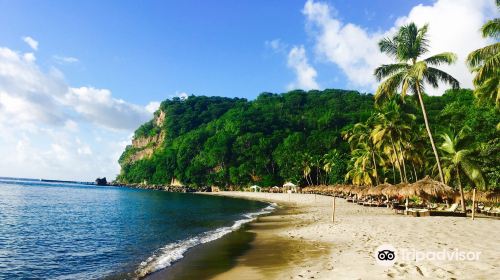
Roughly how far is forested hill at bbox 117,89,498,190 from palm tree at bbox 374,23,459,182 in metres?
33.6

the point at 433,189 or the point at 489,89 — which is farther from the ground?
the point at 489,89

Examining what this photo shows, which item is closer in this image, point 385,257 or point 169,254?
point 385,257

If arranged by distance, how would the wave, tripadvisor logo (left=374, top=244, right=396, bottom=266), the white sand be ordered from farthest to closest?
1. the wave
2. tripadvisor logo (left=374, top=244, right=396, bottom=266)
3. the white sand

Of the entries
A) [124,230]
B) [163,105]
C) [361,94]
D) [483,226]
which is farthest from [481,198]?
[163,105]

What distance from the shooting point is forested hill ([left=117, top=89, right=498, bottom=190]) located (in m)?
91.9

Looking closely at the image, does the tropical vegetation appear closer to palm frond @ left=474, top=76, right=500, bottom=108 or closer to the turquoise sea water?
palm frond @ left=474, top=76, right=500, bottom=108

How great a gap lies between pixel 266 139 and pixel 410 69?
89.6 m

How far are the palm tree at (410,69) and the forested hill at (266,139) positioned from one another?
110 ft

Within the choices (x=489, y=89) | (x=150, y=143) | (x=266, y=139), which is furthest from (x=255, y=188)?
(x=150, y=143)

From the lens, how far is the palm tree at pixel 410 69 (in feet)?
78.3

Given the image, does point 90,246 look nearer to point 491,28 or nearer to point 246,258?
point 246,258

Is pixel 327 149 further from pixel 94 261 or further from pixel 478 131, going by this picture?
pixel 94 261

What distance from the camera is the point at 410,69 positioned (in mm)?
24406

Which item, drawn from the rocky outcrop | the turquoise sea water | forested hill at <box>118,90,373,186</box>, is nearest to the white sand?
the turquoise sea water
